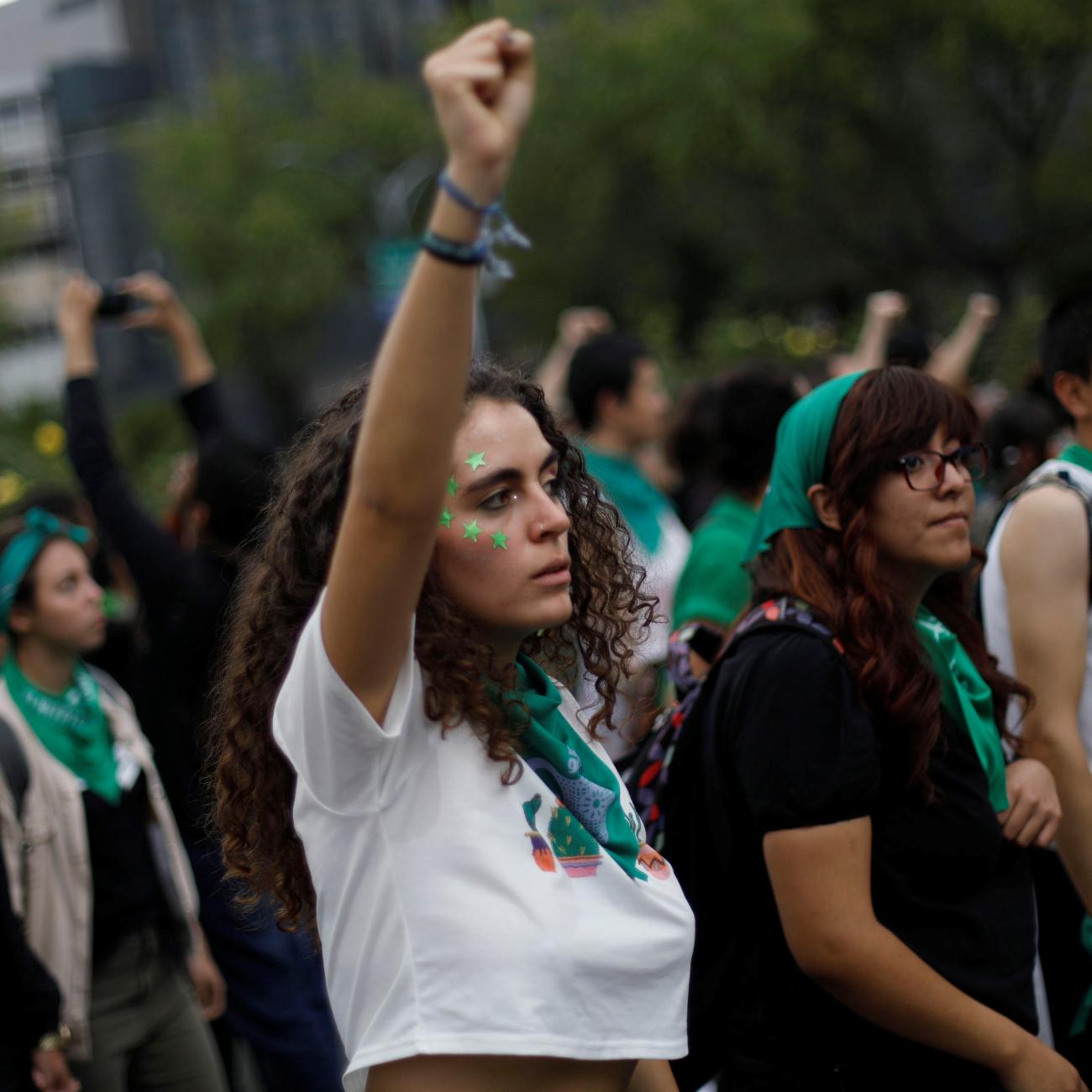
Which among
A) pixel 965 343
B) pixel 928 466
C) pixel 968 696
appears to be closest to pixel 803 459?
pixel 928 466

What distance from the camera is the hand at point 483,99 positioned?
58.8 inches

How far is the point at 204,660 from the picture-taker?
13.7 feet

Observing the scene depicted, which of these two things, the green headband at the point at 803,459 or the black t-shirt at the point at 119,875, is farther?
the black t-shirt at the point at 119,875

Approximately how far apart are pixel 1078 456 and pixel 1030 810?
0.86m

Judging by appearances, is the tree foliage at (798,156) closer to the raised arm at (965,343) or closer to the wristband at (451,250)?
the raised arm at (965,343)

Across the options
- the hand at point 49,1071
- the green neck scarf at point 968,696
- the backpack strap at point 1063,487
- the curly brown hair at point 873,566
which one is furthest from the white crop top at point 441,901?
→ the hand at point 49,1071

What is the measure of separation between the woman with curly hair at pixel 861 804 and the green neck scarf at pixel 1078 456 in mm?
Result: 545

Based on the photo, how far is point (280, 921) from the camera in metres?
2.21

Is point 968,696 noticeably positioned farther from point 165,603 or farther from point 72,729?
point 72,729

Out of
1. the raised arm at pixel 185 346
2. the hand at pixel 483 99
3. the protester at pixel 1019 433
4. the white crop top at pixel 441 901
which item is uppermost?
the hand at pixel 483 99

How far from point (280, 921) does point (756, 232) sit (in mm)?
27159

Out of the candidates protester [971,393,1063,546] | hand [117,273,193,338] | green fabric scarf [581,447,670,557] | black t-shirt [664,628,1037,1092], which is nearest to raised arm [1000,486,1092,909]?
black t-shirt [664,628,1037,1092]

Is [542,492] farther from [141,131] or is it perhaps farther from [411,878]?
[141,131]

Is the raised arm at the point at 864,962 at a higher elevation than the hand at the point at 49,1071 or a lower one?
higher
